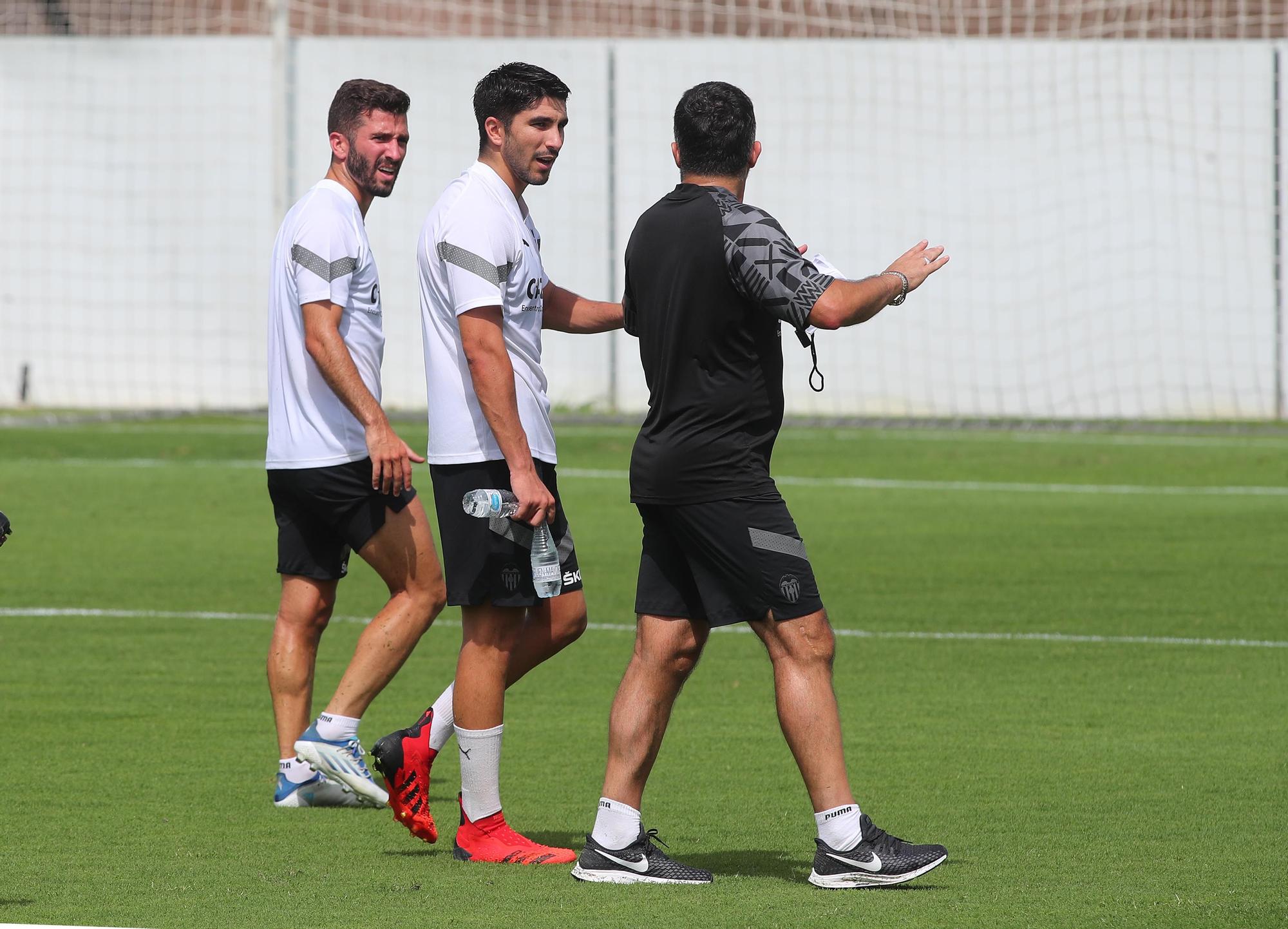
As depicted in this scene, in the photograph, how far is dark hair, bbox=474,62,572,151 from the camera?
Result: 212 inches

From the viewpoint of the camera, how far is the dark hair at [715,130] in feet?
16.3

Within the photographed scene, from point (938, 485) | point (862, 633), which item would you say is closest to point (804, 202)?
point (938, 485)

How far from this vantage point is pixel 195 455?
17.2 m

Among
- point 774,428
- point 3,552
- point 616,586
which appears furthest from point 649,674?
point 3,552

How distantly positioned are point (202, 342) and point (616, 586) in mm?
12807

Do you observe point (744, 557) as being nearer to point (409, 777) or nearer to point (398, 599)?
point (409, 777)

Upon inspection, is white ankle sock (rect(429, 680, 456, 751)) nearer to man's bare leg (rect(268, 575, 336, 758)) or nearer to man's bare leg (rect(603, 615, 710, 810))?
man's bare leg (rect(603, 615, 710, 810))

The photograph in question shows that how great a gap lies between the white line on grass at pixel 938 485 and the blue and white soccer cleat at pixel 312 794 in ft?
30.8

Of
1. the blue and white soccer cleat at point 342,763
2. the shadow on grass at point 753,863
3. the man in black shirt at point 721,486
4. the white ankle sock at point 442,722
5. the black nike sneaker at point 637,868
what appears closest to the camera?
the man in black shirt at point 721,486

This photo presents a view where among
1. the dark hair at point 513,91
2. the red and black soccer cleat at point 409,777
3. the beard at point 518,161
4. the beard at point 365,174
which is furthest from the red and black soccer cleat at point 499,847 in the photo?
the beard at point 365,174

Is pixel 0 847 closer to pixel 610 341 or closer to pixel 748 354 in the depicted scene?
pixel 748 354

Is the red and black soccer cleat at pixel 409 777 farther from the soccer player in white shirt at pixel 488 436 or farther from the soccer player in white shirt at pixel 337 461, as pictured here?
the soccer player in white shirt at pixel 337 461

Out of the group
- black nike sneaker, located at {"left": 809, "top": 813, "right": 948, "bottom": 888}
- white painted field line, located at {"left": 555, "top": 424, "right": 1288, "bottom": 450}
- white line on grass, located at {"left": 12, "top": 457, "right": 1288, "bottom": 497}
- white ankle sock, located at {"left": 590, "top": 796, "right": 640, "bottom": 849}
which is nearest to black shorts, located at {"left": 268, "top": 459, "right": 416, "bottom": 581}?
white ankle sock, located at {"left": 590, "top": 796, "right": 640, "bottom": 849}

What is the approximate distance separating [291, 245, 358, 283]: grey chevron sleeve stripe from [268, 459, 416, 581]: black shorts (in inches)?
23.6
